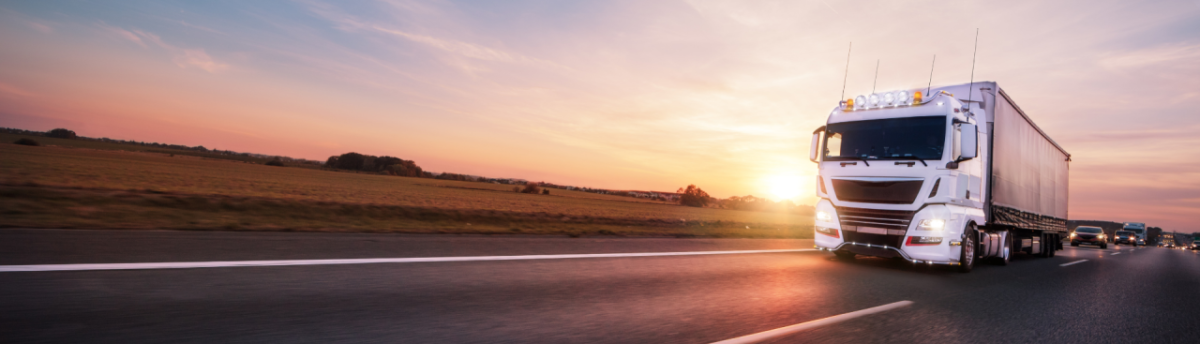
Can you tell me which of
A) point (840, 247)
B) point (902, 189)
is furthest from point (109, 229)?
point (902, 189)

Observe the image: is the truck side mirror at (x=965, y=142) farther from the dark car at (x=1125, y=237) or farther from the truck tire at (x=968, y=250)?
the dark car at (x=1125, y=237)

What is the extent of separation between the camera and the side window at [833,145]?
10.3m

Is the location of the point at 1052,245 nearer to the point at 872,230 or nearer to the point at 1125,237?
the point at 872,230

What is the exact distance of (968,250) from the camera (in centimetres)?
981

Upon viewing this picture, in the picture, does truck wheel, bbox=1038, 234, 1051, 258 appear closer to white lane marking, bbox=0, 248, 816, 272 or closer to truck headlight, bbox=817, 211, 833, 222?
truck headlight, bbox=817, 211, 833, 222

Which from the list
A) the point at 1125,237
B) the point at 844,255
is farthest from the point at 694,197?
the point at 844,255

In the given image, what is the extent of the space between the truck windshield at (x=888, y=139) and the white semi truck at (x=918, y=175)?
0.6 inches

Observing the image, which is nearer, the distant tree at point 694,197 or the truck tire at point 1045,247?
the truck tire at point 1045,247

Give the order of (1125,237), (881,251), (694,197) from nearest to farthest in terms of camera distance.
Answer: (881,251)
(1125,237)
(694,197)

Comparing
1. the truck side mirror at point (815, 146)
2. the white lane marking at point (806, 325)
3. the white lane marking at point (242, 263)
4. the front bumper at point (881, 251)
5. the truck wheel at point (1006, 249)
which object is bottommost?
the white lane marking at point (242, 263)

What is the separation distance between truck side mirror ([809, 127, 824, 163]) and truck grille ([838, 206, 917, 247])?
1199 mm

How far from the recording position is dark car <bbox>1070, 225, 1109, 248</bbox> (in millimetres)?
32156

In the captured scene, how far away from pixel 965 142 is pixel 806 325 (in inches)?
265

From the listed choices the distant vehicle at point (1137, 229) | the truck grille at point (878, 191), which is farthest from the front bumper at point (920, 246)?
the distant vehicle at point (1137, 229)
